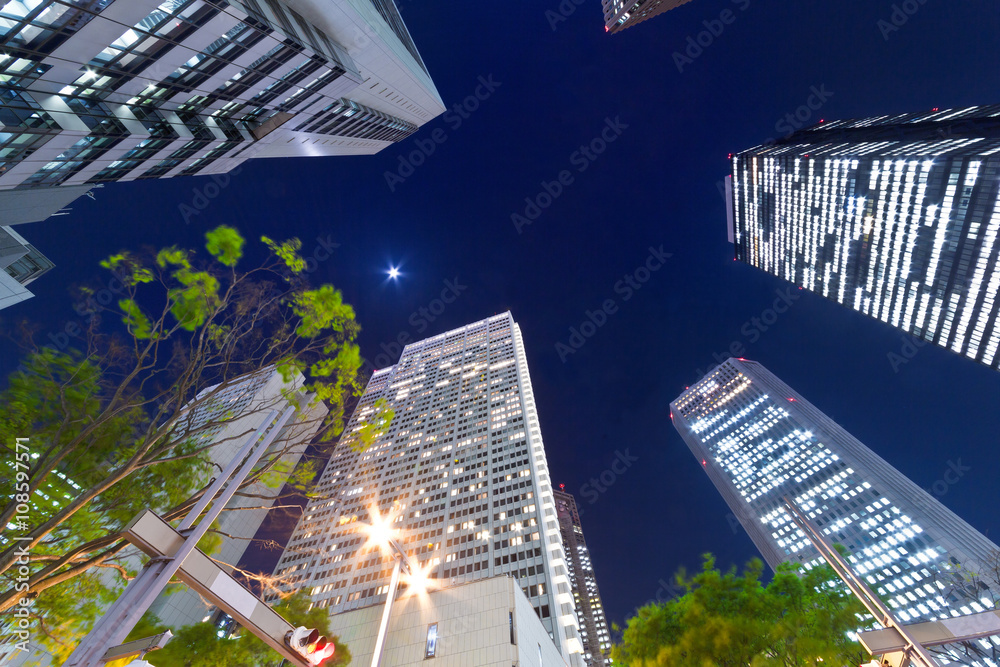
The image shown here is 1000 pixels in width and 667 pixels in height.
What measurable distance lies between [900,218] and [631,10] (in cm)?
8137

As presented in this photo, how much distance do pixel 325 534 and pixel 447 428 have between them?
2451cm

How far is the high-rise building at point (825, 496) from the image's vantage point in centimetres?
Answer: 7556

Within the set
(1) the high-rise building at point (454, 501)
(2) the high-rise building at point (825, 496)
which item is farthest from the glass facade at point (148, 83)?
(2) the high-rise building at point (825, 496)

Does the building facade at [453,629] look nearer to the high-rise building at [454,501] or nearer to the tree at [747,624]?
the tree at [747,624]

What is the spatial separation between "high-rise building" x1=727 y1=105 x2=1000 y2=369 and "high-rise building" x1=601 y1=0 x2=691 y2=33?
51902mm

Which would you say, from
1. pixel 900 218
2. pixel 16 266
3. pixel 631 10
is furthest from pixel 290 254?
pixel 631 10

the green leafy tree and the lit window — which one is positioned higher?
the green leafy tree

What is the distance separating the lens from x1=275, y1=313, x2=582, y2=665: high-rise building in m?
43.7

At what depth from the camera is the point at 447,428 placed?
68.6 metres

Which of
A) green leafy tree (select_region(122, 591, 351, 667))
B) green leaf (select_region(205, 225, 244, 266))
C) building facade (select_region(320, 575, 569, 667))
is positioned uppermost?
green leaf (select_region(205, 225, 244, 266))

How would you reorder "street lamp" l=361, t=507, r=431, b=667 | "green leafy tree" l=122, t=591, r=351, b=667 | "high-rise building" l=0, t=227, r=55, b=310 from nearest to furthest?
1. "street lamp" l=361, t=507, r=431, b=667
2. "green leafy tree" l=122, t=591, r=351, b=667
3. "high-rise building" l=0, t=227, r=55, b=310

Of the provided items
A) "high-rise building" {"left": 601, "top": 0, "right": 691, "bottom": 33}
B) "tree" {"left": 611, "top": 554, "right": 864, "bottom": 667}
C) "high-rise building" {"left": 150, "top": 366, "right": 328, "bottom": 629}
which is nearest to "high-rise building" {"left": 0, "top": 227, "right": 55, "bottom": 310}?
"high-rise building" {"left": 150, "top": 366, "right": 328, "bottom": 629}

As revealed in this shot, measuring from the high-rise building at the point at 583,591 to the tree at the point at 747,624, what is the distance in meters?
91.2

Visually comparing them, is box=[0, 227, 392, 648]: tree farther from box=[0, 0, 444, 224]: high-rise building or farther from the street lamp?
box=[0, 0, 444, 224]: high-rise building
